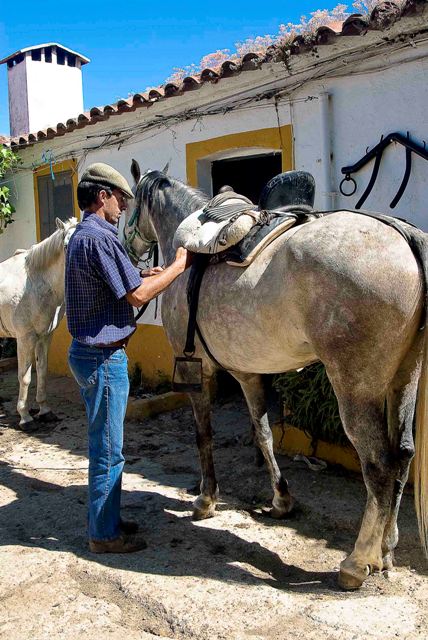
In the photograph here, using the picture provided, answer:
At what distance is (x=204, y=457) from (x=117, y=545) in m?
0.87

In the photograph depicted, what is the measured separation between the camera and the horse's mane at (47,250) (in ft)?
20.8


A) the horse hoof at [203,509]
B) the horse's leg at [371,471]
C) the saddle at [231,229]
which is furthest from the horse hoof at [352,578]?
the saddle at [231,229]

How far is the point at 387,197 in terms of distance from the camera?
504 cm

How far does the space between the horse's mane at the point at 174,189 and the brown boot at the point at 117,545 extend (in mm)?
2164

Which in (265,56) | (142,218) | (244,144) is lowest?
(142,218)

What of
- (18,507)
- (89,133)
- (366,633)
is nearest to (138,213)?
(18,507)

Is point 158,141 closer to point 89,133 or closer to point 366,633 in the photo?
point 89,133

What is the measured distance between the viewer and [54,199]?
9.55m

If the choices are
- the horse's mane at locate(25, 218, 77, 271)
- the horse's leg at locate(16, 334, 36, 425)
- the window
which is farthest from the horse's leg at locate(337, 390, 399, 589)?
the window

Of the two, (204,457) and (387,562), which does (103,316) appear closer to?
(204,457)

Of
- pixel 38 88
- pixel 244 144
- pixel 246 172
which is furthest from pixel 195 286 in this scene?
pixel 38 88

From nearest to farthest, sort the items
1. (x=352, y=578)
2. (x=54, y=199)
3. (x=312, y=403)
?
(x=352, y=578) → (x=312, y=403) → (x=54, y=199)

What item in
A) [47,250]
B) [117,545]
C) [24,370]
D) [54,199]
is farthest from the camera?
[54,199]

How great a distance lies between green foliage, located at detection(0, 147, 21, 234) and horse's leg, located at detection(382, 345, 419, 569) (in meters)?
7.82
